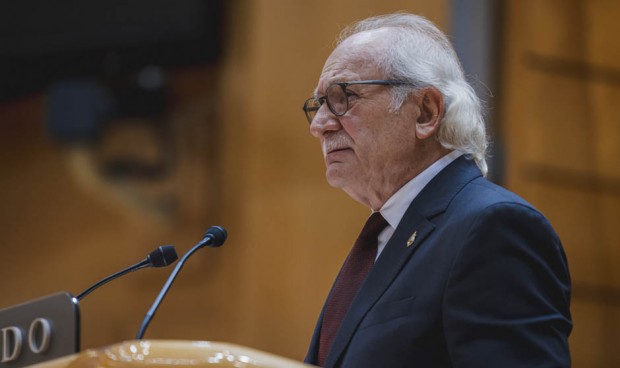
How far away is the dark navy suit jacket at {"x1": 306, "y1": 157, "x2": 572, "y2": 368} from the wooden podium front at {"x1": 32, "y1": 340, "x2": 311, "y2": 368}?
480 millimetres

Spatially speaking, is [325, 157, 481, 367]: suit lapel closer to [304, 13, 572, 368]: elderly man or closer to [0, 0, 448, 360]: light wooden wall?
[304, 13, 572, 368]: elderly man

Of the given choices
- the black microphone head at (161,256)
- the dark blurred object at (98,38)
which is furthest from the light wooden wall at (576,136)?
the black microphone head at (161,256)

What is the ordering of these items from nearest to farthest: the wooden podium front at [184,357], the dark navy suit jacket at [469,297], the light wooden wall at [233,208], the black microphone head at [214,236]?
1. the wooden podium front at [184,357]
2. the dark navy suit jacket at [469,297]
3. the black microphone head at [214,236]
4. the light wooden wall at [233,208]

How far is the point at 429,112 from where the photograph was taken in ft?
7.04

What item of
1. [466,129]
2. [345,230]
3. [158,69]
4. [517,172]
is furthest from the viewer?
[158,69]

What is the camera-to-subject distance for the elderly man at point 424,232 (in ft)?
5.57

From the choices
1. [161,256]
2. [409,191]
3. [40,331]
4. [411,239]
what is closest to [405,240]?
[411,239]

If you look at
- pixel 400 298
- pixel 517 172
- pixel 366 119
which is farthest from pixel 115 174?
pixel 400 298

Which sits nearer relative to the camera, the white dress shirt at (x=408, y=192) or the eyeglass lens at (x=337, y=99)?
the white dress shirt at (x=408, y=192)

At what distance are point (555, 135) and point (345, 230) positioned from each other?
0.86 meters

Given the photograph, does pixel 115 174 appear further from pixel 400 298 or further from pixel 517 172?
pixel 400 298

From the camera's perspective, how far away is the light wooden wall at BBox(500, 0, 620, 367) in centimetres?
368

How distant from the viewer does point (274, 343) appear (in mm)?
4066

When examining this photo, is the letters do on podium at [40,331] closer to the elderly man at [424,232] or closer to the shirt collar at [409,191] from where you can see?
the elderly man at [424,232]
